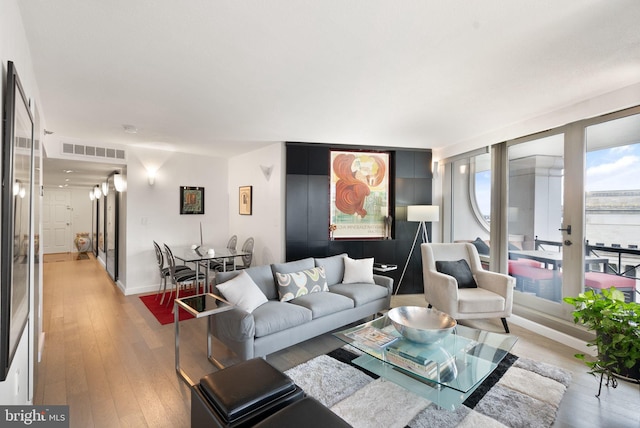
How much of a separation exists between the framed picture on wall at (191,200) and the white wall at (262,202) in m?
0.61

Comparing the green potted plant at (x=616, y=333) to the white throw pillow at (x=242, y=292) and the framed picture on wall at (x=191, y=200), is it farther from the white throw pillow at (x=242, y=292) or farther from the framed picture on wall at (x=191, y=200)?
the framed picture on wall at (x=191, y=200)

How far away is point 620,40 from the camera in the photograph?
2.04 metres

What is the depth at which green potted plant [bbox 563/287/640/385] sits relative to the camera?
6.47ft

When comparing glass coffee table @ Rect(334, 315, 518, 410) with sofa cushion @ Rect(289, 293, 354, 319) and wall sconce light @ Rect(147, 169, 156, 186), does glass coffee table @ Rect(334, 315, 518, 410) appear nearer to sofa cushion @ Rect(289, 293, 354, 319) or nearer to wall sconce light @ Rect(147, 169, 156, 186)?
sofa cushion @ Rect(289, 293, 354, 319)

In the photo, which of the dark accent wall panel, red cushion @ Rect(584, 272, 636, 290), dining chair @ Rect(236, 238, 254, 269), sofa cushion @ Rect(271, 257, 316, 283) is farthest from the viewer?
dining chair @ Rect(236, 238, 254, 269)

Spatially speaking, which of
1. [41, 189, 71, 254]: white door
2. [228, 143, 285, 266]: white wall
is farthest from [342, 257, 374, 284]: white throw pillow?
[41, 189, 71, 254]: white door

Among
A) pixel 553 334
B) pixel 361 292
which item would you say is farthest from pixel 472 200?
pixel 361 292

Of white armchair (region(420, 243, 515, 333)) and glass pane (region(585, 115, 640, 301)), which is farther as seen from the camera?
white armchair (region(420, 243, 515, 333))

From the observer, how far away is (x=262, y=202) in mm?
5277

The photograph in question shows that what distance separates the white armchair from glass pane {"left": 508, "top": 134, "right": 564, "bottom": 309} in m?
0.62

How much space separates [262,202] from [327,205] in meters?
1.16

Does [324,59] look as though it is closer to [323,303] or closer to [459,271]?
[323,303]

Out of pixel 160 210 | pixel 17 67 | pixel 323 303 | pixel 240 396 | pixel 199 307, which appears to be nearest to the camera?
pixel 240 396

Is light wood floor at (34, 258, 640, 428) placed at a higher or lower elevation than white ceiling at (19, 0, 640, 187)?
lower
